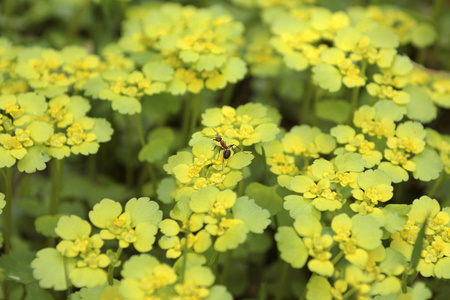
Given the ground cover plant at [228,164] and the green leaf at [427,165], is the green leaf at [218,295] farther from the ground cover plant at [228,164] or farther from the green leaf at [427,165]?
the green leaf at [427,165]

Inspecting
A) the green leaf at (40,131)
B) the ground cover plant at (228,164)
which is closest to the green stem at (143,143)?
the ground cover plant at (228,164)

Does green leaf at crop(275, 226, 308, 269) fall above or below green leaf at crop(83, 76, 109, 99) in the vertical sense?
below

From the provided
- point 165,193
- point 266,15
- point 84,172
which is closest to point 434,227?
point 165,193

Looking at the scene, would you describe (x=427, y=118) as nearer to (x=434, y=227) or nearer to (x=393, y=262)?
(x=434, y=227)

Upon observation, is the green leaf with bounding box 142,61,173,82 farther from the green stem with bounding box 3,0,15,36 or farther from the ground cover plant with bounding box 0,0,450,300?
the green stem with bounding box 3,0,15,36

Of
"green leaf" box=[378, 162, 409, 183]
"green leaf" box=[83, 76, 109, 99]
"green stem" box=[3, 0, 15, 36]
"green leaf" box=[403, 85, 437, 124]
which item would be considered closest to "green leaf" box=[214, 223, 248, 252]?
"green leaf" box=[378, 162, 409, 183]
